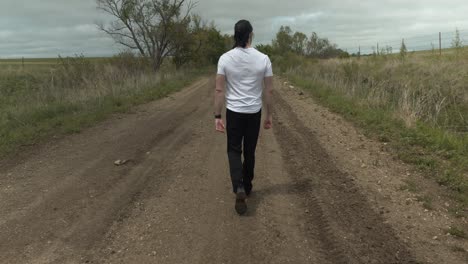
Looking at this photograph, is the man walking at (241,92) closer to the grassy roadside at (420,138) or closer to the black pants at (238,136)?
the black pants at (238,136)

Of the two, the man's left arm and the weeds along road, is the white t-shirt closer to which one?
the man's left arm

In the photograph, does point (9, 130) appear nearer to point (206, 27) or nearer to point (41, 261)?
point (41, 261)

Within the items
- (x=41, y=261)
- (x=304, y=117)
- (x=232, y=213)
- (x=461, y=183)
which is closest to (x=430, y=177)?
(x=461, y=183)

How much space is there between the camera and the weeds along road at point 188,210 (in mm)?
3896

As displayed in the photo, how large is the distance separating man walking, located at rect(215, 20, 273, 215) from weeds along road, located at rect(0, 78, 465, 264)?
2.05ft

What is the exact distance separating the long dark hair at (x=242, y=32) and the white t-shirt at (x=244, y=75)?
3.1 inches

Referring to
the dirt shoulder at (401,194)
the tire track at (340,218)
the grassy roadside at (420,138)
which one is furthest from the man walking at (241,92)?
the grassy roadside at (420,138)

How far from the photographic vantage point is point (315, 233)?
14.0 feet

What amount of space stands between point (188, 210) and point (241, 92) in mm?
1527

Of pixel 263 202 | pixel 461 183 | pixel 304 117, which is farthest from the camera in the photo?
pixel 304 117

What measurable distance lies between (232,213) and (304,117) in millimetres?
7220

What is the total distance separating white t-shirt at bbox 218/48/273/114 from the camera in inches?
185

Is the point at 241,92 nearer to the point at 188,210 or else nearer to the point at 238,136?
the point at 238,136

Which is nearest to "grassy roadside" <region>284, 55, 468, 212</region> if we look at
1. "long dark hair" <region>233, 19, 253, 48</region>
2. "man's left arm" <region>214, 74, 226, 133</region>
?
"man's left arm" <region>214, 74, 226, 133</region>
